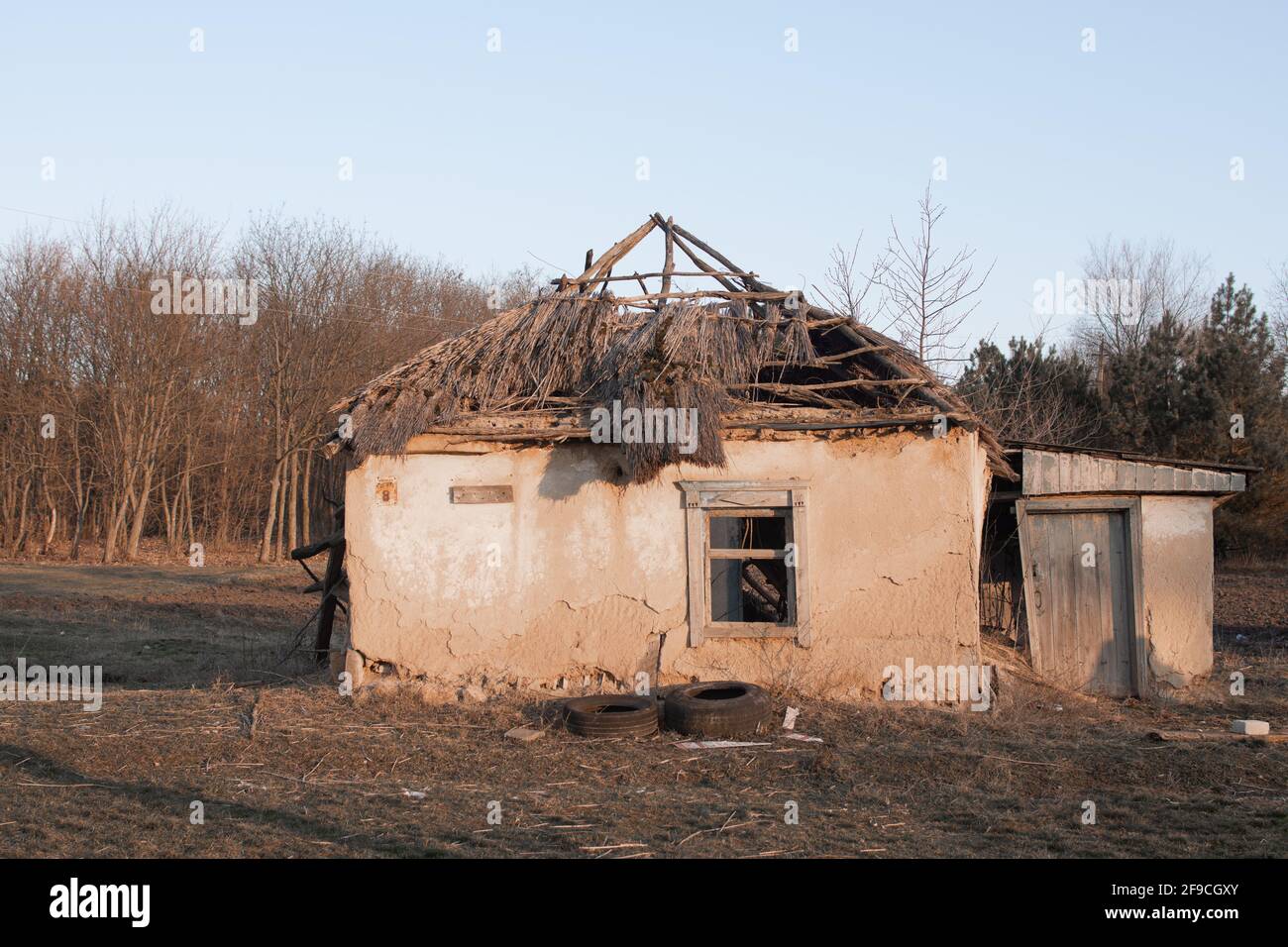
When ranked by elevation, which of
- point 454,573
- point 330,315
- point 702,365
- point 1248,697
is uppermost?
point 330,315

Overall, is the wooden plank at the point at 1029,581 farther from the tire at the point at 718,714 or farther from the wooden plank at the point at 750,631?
the tire at the point at 718,714

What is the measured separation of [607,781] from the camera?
696 centimetres

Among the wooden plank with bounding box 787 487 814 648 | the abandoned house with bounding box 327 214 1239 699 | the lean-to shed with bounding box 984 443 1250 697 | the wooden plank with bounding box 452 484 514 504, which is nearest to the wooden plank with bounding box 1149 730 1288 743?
the abandoned house with bounding box 327 214 1239 699

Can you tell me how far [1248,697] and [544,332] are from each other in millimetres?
7935

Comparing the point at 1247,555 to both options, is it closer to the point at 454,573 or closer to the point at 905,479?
the point at 905,479

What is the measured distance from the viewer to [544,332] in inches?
381

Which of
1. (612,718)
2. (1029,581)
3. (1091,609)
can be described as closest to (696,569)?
(612,718)

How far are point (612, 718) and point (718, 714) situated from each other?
843 mm

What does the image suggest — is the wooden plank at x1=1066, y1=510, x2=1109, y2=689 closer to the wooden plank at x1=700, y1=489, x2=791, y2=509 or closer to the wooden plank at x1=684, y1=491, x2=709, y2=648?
the wooden plank at x1=700, y1=489, x2=791, y2=509

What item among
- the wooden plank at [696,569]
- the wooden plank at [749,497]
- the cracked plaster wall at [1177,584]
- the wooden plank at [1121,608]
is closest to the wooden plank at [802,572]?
the wooden plank at [749,497]

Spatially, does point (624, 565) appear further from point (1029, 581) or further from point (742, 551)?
point (1029, 581)

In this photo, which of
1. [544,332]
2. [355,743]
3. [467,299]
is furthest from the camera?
[467,299]
